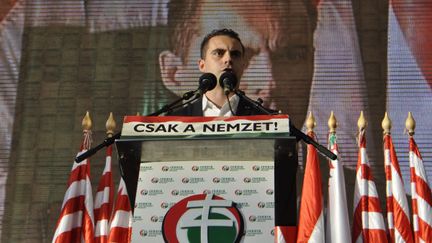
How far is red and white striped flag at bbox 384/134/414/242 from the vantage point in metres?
6.00

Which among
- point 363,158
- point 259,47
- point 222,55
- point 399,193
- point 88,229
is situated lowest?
point 88,229

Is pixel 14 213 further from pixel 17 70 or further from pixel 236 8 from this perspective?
pixel 236 8

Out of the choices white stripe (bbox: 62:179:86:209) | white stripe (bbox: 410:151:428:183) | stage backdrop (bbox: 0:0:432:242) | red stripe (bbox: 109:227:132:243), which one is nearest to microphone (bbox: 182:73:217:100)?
red stripe (bbox: 109:227:132:243)

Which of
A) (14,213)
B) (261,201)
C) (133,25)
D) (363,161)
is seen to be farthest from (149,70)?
(261,201)

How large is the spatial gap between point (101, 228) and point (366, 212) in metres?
1.81

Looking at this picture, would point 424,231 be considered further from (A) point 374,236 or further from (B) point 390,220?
(A) point 374,236

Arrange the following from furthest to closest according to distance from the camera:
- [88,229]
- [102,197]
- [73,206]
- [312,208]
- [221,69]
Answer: [102,197], [73,206], [88,229], [312,208], [221,69]

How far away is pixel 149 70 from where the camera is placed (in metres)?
8.67

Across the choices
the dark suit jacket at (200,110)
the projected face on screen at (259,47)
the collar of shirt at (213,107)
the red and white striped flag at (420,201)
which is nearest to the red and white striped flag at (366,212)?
the red and white striped flag at (420,201)

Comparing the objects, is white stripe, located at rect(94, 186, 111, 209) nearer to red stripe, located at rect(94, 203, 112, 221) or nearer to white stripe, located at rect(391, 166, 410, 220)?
red stripe, located at rect(94, 203, 112, 221)

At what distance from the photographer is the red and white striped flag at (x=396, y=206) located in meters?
6.00

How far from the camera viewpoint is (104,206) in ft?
21.2

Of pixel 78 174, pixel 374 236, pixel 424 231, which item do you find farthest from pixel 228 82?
pixel 78 174

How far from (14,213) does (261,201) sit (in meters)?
4.09
